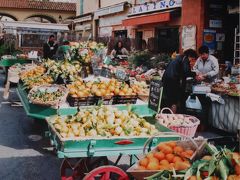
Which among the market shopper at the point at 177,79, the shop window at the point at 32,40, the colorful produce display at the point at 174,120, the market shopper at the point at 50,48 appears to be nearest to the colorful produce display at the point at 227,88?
the market shopper at the point at 177,79

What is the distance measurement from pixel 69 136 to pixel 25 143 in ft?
10.9

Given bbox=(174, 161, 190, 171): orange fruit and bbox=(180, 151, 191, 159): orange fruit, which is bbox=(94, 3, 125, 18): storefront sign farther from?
bbox=(174, 161, 190, 171): orange fruit

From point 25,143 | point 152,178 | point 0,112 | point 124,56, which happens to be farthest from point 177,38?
point 152,178

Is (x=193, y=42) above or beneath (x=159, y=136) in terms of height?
above

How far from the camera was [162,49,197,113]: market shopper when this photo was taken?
8.18m

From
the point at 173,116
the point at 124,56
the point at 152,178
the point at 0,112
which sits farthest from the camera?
the point at 124,56

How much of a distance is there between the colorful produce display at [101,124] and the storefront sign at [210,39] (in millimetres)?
8753

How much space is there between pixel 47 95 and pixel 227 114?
3546 millimetres

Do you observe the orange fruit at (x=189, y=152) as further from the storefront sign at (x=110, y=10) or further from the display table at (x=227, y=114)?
the storefront sign at (x=110, y=10)

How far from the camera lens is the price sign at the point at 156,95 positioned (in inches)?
217

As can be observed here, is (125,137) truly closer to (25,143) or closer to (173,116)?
(173,116)

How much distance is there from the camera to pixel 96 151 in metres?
4.13

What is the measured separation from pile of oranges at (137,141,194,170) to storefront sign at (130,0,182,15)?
1173cm

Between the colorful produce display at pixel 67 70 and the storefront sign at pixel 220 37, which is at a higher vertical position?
the storefront sign at pixel 220 37
